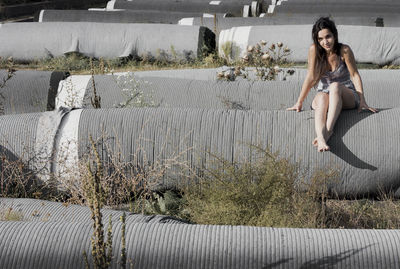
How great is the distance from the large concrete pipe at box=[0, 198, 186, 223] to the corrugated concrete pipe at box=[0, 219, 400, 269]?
74 cm

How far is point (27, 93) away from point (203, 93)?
1.68 m

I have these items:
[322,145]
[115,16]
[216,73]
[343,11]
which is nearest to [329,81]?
[322,145]

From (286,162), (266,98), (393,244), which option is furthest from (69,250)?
(266,98)

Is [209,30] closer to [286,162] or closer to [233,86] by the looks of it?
[233,86]

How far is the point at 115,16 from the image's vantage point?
1109 centimetres

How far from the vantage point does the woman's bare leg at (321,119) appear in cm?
396

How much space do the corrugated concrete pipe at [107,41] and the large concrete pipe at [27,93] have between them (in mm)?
3451

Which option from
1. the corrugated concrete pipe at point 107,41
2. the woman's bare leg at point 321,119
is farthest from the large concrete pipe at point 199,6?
the woman's bare leg at point 321,119

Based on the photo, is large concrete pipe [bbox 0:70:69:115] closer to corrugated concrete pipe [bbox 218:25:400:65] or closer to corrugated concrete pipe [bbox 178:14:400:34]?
corrugated concrete pipe [bbox 218:25:400:65]

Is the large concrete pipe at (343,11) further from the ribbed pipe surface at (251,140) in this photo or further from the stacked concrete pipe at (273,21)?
the ribbed pipe surface at (251,140)

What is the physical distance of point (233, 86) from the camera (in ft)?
16.6

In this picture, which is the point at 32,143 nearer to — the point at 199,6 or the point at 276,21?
the point at 276,21

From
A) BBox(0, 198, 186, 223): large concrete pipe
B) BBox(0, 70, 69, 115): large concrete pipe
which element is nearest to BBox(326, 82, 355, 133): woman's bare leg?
BBox(0, 198, 186, 223): large concrete pipe

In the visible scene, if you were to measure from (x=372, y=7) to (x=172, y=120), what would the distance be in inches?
348
